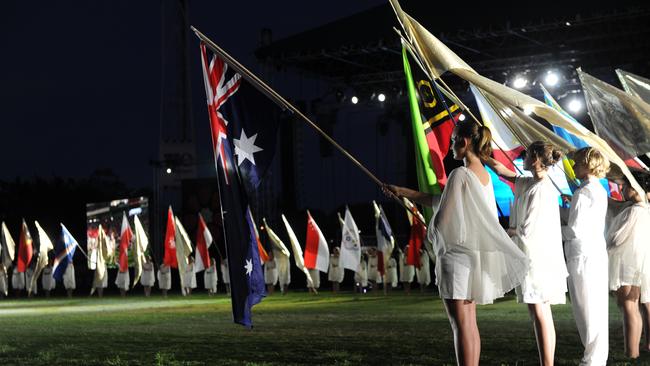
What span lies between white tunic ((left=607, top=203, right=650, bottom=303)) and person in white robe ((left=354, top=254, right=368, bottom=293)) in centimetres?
2319

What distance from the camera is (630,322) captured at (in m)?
9.33

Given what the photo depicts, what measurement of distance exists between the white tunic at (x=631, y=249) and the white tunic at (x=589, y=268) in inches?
60.4

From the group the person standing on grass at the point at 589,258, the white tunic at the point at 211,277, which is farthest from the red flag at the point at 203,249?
the person standing on grass at the point at 589,258

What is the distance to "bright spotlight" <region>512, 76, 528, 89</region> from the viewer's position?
97.3ft

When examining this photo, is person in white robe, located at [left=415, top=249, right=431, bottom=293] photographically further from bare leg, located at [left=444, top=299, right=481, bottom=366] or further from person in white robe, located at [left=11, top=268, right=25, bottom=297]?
bare leg, located at [left=444, top=299, right=481, bottom=366]

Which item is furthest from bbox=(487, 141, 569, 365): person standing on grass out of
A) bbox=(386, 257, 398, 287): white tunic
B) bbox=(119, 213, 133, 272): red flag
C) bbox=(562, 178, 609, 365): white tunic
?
bbox=(119, 213, 133, 272): red flag

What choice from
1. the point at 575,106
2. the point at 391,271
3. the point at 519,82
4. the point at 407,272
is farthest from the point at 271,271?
the point at 575,106

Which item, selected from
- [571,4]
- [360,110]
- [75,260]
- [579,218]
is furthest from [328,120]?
[579,218]

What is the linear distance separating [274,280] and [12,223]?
99.1 feet

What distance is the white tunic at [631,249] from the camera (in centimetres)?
952

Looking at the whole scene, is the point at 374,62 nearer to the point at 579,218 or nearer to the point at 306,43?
the point at 306,43

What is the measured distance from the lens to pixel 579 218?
26.3ft

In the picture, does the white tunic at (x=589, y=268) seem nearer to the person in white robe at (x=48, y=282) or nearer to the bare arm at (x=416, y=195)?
the bare arm at (x=416, y=195)

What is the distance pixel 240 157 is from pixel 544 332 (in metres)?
3.14
